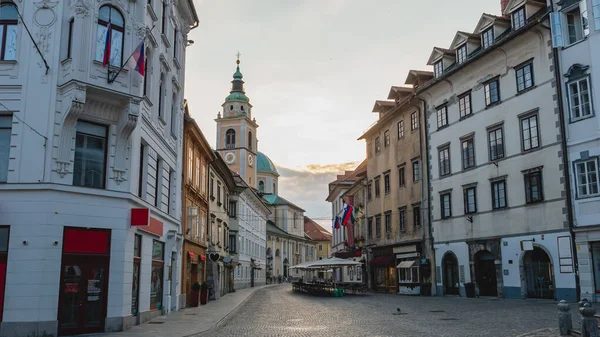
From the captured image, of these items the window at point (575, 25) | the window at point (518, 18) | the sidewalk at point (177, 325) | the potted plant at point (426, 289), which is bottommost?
the sidewalk at point (177, 325)

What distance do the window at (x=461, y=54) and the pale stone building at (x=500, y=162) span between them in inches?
2.5

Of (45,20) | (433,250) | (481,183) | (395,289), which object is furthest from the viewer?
(395,289)

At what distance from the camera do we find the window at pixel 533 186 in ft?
93.1

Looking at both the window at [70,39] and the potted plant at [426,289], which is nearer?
the window at [70,39]

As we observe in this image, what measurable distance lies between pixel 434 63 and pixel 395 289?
1712 centimetres

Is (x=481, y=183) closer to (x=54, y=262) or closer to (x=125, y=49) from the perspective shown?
(x=125, y=49)

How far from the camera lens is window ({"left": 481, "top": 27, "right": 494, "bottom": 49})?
32.6 metres

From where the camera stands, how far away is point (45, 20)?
16938 mm

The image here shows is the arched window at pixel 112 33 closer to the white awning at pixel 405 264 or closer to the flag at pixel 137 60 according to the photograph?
the flag at pixel 137 60

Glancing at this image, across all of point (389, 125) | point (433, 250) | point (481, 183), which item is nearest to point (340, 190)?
point (389, 125)

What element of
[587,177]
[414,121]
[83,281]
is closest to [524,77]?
[587,177]

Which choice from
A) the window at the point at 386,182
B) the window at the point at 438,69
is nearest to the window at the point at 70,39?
the window at the point at 438,69

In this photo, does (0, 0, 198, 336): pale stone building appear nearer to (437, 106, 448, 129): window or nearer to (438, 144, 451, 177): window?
(438, 144, 451, 177): window

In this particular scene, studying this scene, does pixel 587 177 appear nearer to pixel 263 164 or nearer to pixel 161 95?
pixel 161 95
